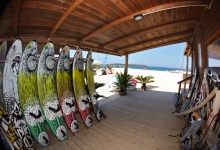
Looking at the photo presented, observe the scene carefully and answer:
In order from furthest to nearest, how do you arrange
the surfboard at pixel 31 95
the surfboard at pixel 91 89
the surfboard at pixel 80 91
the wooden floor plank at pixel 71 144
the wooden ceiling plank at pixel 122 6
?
1. the surfboard at pixel 91 89
2. the surfboard at pixel 80 91
3. the wooden ceiling plank at pixel 122 6
4. the wooden floor plank at pixel 71 144
5. the surfboard at pixel 31 95

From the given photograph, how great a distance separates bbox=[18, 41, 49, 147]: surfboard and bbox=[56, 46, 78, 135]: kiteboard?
469mm

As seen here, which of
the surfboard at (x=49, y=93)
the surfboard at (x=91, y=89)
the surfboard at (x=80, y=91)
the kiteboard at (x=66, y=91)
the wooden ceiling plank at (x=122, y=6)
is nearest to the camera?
the surfboard at (x=49, y=93)

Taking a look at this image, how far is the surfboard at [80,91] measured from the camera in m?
2.86

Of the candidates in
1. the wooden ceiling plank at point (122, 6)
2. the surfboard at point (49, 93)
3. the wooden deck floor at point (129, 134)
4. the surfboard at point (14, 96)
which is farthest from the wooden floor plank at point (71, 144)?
the wooden ceiling plank at point (122, 6)

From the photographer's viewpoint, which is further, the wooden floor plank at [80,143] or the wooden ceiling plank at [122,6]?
the wooden ceiling plank at [122,6]

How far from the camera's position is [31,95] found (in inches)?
85.4

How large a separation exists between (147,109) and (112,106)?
1430mm

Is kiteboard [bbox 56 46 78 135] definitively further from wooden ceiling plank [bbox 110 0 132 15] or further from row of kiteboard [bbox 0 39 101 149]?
wooden ceiling plank [bbox 110 0 132 15]

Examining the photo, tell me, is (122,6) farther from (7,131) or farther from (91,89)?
(7,131)

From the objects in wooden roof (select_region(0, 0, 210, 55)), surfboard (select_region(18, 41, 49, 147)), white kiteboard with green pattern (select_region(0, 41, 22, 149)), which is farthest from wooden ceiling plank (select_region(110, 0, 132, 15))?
white kiteboard with green pattern (select_region(0, 41, 22, 149))

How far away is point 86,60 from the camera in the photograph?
341cm

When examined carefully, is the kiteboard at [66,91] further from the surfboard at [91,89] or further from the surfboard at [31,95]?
the surfboard at [91,89]

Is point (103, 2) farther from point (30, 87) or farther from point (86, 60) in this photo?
point (30, 87)

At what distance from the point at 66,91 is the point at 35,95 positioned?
0.67 meters
